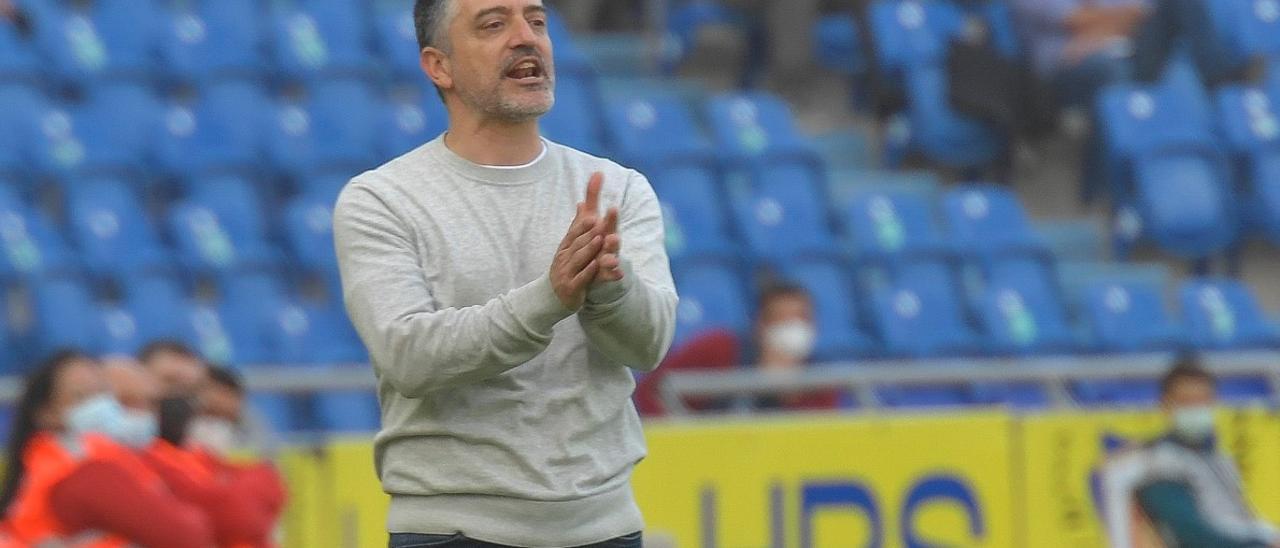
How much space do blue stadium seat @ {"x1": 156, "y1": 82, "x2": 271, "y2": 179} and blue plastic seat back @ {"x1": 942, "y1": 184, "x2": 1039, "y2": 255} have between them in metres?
3.68

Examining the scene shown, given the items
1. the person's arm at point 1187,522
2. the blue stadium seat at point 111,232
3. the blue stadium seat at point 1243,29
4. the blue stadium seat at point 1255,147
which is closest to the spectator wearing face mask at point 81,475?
the person's arm at point 1187,522

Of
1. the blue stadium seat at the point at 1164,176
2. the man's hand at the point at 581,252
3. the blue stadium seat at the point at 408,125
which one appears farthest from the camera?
the blue stadium seat at the point at 1164,176

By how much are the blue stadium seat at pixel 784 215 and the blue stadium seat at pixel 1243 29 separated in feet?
9.16

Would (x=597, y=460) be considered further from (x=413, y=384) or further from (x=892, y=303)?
(x=892, y=303)

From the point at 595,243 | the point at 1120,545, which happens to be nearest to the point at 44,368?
the point at 595,243

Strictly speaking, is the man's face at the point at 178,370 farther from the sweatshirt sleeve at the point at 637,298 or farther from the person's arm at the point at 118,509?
the sweatshirt sleeve at the point at 637,298

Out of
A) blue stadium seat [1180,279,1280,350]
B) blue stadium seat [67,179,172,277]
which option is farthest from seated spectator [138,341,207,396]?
blue stadium seat [1180,279,1280,350]

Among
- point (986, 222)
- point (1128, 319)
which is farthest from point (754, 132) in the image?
point (1128, 319)

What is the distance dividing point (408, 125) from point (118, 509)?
5.83 meters

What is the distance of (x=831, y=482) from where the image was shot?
7.98 metres

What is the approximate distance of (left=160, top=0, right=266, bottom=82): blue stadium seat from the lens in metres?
11.3

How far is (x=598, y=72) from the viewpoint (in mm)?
13070

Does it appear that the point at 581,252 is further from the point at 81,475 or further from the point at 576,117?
the point at 576,117

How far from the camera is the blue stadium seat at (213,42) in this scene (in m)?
11.3
